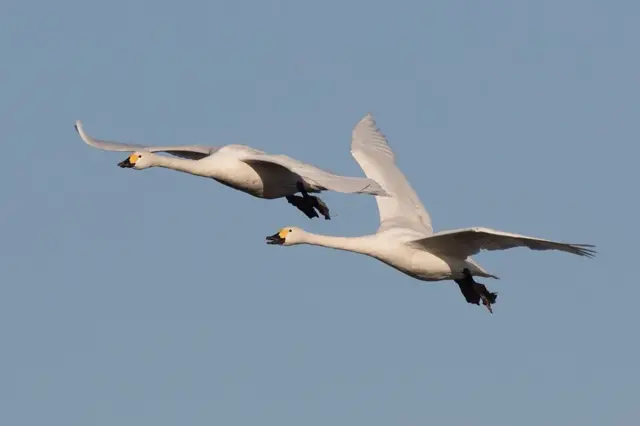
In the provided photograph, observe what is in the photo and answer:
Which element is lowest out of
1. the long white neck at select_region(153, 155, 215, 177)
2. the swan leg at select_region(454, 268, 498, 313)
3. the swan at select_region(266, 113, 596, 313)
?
the swan leg at select_region(454, 268, 498, 313)

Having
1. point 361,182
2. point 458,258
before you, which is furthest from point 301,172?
point 458,258

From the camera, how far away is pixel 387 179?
34.2 m

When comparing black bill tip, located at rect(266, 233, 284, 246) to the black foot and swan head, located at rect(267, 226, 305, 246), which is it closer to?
swan head, located at rect(267, 226, 305, 246)

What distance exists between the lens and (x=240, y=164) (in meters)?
32.6

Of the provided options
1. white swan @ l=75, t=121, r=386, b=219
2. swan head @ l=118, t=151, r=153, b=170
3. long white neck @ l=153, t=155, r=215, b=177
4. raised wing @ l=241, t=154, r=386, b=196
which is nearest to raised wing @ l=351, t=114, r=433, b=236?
raised wing @ l=241, t=154, r=386, b=196

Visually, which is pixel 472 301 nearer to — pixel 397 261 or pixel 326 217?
pixel 397 261

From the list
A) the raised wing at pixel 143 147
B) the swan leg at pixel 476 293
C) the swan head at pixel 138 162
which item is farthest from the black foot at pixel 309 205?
the swan leg at pixel 476 293

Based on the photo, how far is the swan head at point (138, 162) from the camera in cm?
3269

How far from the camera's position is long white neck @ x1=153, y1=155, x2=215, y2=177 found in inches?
1277

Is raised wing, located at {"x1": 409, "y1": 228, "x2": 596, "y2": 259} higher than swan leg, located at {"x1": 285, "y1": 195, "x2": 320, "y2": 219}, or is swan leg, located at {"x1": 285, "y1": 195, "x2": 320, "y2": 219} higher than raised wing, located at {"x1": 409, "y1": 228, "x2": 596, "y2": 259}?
swan leg, located at {"x1": 285, "y1": 195, "x2": 320, "y2": 219}

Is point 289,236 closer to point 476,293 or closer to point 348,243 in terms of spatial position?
point 348,243

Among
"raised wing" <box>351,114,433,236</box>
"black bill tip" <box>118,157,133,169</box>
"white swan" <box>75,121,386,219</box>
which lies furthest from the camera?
"black bill tip" <box>118,157,133,169</box>

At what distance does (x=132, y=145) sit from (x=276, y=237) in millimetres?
5723

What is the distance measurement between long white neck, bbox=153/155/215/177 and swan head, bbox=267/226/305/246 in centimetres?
274
